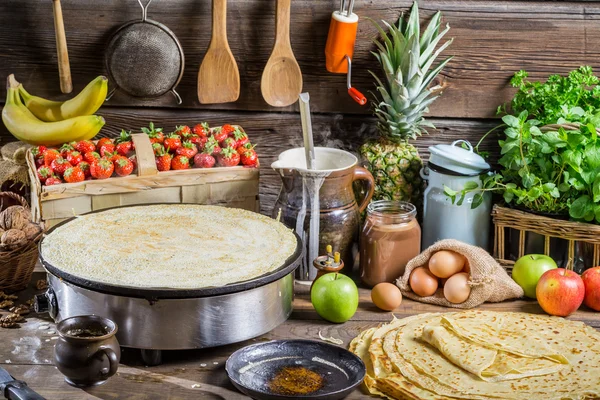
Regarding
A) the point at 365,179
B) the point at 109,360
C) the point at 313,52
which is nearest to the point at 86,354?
the point at 109,360

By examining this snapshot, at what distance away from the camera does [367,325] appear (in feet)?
7.80

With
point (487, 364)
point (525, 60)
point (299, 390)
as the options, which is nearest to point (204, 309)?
point (299, 390)

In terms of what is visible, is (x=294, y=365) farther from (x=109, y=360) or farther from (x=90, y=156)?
(x=90, y=156)

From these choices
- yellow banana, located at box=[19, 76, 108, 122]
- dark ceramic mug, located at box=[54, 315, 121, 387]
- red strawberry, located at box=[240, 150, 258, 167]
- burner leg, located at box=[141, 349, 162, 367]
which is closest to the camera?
dark ceramic mug, located at box=[54, 315, 121, 387]

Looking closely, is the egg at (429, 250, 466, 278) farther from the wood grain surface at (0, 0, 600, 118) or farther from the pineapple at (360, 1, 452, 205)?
the wood grain surface at (0, 0, 600, 118)

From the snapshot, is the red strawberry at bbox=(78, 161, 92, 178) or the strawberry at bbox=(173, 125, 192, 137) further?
the strawberry at bbox=(173, 125, 192, 137)

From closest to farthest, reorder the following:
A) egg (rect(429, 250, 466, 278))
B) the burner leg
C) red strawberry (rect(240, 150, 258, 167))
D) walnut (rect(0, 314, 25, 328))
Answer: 1. the burner leg
2. walnut (rect(0, 314, 25, 328))
3. egg (rect(429, 250, 466, 278))
4. red strawberry (rect(240, 150, 258, 167))

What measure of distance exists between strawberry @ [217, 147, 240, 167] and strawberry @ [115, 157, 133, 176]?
0.28 metres

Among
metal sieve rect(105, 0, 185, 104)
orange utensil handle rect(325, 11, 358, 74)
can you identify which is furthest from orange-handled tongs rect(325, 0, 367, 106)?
metal sieve rect(105, 0, 185, 104)

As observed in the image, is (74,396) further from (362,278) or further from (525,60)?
(525,60)

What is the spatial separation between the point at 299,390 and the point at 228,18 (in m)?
1.46

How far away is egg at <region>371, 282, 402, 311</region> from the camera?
2.43m

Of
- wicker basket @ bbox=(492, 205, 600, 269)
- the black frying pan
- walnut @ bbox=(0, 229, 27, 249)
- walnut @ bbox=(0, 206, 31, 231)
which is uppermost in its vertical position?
walnut @ bbox=(0, 206, 31, 231)

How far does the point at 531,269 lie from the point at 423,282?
33 cm
